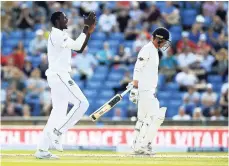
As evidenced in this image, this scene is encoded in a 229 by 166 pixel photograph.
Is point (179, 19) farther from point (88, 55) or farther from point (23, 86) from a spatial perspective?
point (23, 86)

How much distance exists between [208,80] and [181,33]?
2030mm

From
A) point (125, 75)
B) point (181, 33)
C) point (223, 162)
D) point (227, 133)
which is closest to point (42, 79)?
point (125, 75)

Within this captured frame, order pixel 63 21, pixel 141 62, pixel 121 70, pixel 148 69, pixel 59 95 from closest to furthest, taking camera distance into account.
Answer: pixel 59 95, pixel 63 21, pixel 141 62, pixel 148 69, pixel 121 70

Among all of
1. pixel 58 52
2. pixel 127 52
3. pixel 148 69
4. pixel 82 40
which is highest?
pixel 127 52

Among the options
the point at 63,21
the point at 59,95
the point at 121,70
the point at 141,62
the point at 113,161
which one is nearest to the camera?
the point at 113,161

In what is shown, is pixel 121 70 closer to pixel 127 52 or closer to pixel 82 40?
pixel 127 52

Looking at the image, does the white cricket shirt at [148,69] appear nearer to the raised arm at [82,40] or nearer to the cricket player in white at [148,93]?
the cricket player in white at [148,93]

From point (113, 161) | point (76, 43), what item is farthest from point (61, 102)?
point (113, 161)

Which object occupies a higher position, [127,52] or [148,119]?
[127,52]

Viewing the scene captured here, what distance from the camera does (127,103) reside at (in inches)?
834

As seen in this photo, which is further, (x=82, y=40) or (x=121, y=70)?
(x=121, y=70)

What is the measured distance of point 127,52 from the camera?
886 inches

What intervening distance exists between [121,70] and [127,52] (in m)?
0.51

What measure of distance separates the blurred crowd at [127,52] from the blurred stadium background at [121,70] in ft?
0.08
